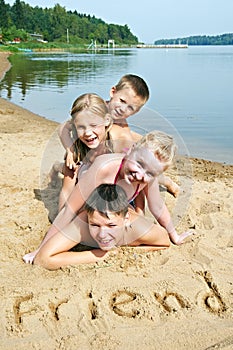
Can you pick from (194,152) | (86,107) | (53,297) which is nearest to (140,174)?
(86,107)

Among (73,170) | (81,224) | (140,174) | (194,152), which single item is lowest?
(194,152)

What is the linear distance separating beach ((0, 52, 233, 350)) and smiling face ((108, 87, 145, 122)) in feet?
2.42

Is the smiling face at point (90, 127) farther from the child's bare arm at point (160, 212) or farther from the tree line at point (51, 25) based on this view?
the tree line at point (51, 25)

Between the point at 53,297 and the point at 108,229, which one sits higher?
the point at 108,229

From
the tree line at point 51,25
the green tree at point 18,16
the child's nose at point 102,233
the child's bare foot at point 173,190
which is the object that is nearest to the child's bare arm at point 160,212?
the child's nose at point 102,233

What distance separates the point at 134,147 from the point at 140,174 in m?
0.27

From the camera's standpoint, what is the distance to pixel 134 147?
3229mm

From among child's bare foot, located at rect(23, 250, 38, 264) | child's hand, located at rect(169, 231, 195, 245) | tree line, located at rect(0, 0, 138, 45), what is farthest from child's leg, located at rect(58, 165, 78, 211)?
tree line, located at rect(0, 0, 138, 45)

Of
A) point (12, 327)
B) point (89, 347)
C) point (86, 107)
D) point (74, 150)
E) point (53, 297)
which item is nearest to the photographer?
point (89, 347)

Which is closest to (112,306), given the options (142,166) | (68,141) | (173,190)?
(142,166)

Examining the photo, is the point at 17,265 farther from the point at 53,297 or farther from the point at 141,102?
the point at 141,102

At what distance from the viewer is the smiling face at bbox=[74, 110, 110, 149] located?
3.49 metres

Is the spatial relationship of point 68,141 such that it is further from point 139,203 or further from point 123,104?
point 139,203

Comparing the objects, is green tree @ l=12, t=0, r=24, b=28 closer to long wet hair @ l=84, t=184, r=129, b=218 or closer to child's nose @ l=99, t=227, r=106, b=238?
long wet hair @ l=84, t=184, r=129, b=218
